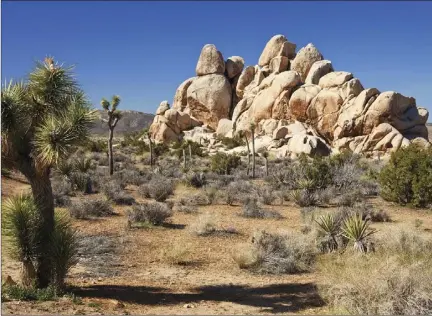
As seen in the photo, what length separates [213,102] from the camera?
Answer: 52.5 meters

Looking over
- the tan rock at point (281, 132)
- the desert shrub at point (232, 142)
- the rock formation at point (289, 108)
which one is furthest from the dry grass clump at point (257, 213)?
the desert shrub at point (232, 142)

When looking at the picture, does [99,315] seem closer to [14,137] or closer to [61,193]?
[14,137]

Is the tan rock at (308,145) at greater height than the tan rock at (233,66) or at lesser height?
lesser

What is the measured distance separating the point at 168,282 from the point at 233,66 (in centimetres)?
5019

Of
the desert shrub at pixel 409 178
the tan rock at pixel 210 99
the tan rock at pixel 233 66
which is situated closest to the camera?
the desert shrub at pixel 409 178

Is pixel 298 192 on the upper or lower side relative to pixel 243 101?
lower

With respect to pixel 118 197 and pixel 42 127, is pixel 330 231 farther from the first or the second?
pixel 118 197

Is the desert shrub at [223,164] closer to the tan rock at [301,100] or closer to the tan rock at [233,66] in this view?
the tan rock at [301,100]

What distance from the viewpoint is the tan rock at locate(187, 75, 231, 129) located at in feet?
173

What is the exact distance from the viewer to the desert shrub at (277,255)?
8.66 metres

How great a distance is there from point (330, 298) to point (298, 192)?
10.8m

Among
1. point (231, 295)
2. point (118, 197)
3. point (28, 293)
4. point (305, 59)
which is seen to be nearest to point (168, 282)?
point (231, 295)

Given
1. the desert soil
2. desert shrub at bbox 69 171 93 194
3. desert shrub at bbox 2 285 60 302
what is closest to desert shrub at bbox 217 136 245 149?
desert shrub at bbox 69 171 93 194

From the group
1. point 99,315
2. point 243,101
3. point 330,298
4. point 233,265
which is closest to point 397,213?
point 233,265
